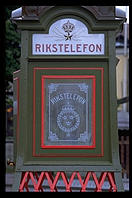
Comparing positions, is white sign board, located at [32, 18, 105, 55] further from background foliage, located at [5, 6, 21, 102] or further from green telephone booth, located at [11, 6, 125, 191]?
background foliage, located at [5, 6, 21, 102]

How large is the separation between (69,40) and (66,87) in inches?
24.2

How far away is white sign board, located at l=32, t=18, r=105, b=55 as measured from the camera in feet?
20.9

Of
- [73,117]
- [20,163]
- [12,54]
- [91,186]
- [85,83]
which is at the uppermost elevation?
[12,54]

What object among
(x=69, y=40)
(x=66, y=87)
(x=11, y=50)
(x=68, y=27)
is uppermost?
(x=11, y=50)

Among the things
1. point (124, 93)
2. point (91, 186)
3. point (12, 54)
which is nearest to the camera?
point (91, 186)

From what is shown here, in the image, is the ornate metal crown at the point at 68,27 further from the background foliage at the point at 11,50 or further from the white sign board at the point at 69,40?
the background foliage at the point at 11,50

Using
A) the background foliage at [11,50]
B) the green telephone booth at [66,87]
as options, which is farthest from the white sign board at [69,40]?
the background foliage at [11,50]

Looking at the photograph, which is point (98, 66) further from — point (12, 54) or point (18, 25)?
point (12, 54)

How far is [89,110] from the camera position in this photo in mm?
6332

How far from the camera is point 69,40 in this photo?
6383 mm

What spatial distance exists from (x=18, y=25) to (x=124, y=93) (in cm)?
1997

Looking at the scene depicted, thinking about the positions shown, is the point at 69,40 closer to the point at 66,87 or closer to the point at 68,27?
the point at 68,27

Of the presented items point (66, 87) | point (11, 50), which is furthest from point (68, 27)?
point (11, 50)

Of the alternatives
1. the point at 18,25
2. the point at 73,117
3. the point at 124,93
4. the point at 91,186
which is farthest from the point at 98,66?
the point at 124,93
